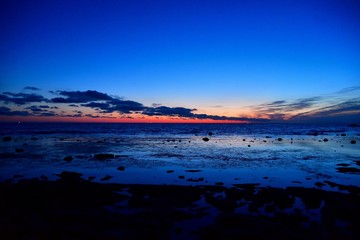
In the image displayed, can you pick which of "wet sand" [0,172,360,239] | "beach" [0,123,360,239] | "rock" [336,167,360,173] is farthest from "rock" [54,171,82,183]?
"rock" [336,167,360,173]

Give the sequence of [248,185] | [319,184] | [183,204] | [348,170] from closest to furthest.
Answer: [183,204], [248,185], [319,184], [348,170]

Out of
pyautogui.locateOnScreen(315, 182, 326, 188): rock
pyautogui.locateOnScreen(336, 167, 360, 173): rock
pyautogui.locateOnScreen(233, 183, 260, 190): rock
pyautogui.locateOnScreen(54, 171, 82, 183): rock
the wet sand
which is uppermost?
pyautogui.locateOnScreen(336, 167, 360, 173): rock

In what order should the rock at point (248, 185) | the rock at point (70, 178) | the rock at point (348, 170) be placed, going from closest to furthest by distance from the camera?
the rock at point (248, 185)
the rock at point (70, 178)
the rock at point (348, 170)

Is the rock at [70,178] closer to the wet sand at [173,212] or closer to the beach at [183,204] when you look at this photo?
the beach at [183,204]

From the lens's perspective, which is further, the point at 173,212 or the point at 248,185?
the point at 248,185

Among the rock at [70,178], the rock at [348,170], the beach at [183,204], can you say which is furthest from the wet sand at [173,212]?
the rock at [348,170]

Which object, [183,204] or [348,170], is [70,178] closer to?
[183,204]

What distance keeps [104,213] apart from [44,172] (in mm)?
13422

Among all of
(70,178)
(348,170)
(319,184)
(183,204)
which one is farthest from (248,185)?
(70,178)

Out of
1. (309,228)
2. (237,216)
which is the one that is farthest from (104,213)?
(309,228)

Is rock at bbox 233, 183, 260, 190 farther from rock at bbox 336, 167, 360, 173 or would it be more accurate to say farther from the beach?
rock at bbox 336, 167, 360, 173

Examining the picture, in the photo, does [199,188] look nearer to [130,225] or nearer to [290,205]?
[290,205]

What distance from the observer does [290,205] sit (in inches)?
571

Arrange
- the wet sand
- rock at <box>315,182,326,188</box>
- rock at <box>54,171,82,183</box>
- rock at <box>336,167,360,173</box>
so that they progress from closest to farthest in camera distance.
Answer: the wet sand, rock at <box>315,182,326,188</box>, rock at <box>54,171,82,183</box>, rock at <box>336,167,360,173</box>
